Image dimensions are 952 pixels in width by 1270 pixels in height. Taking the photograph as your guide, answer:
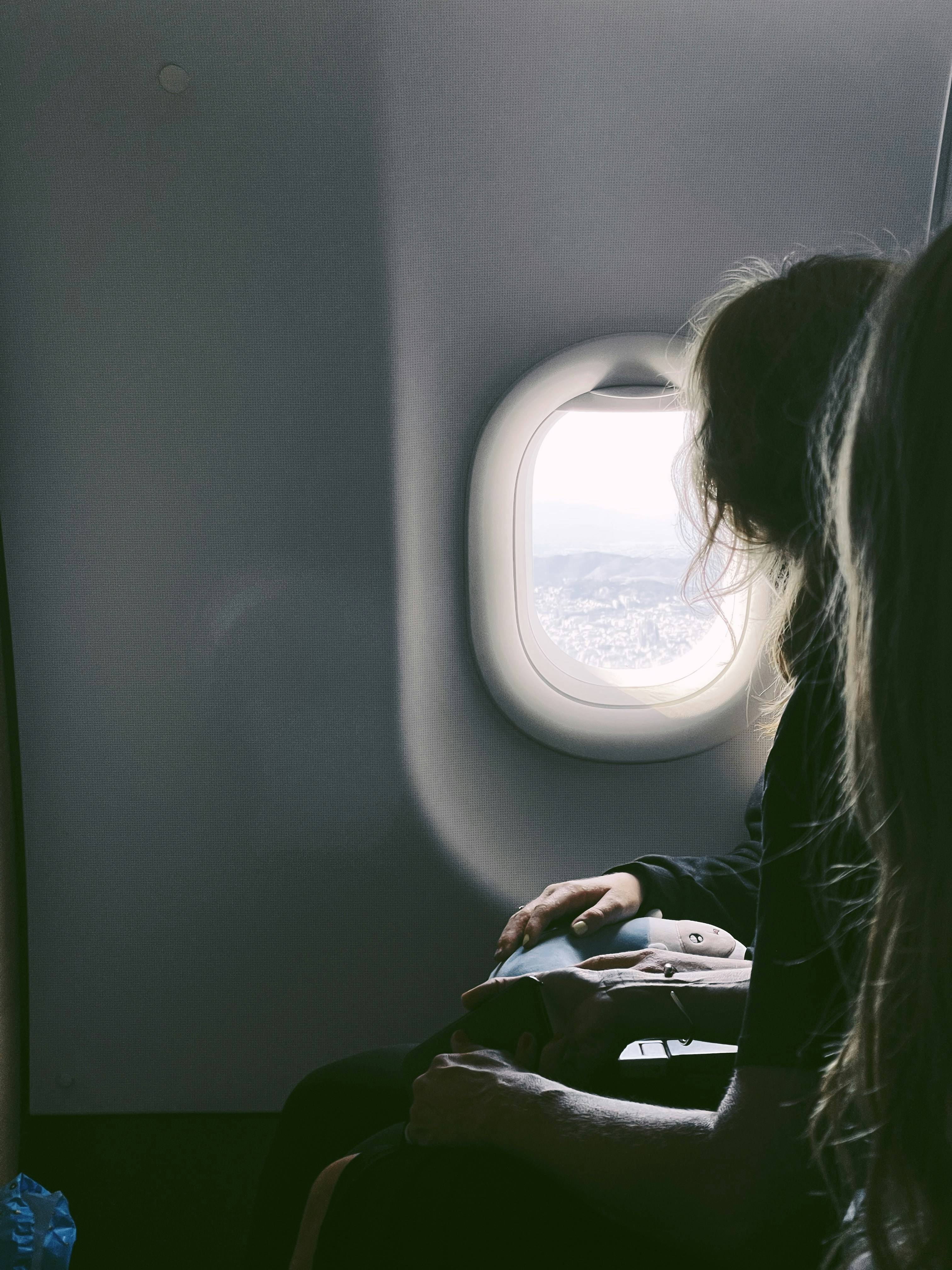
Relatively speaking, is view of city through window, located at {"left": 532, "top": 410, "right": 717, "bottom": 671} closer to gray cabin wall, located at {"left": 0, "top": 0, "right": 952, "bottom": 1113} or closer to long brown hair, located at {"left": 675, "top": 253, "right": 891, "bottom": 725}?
gray cabin wall, located at {"left": 0, "top": 0, "right": 952, "bottom": 1113}

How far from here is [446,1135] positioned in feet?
2.94

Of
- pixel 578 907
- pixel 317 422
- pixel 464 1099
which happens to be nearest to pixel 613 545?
pixel 317 422

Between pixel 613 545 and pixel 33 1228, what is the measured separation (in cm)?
166

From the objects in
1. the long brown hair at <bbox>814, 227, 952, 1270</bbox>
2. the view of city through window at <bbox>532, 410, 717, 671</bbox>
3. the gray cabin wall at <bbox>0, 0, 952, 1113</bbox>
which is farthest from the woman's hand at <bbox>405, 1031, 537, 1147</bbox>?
the view of city through window at <bbox>532, 410, 717, 671</bbox>

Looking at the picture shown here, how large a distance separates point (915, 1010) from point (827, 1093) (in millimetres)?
153

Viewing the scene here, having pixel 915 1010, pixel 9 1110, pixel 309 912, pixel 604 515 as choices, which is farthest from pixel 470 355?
pixel 9 1110

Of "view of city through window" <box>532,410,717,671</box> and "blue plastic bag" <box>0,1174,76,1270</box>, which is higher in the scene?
"view of city through window" <box>532,410,717,671</box>

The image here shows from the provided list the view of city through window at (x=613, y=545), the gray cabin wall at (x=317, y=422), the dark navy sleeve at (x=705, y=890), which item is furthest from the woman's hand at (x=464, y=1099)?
the view of city through window at (x=613, y=545)

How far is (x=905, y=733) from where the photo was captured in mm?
504

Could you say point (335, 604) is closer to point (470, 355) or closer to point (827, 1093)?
point (470, 355)

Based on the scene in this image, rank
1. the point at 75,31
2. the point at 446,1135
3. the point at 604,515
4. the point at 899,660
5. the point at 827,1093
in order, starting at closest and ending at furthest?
the point at 899,660, the point at 827,1093, the point at 446,1135, the point at 75,31, the point at 604,515

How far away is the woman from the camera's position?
72 centimetres

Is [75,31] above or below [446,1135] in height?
above

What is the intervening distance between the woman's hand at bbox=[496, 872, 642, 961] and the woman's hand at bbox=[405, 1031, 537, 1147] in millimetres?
420
